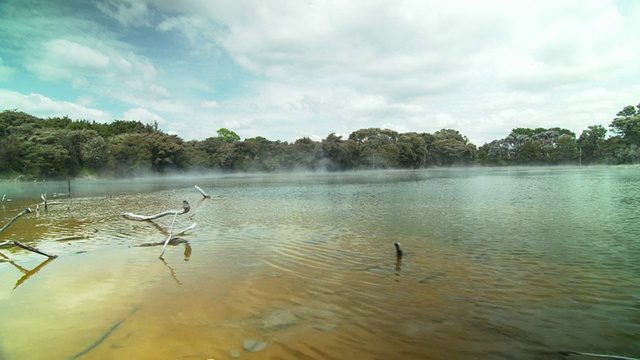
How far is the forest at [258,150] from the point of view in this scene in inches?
2315

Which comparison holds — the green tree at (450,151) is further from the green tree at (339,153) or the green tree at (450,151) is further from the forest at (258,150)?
the green tree at (339,153)

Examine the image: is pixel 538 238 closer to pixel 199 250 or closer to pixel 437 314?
pixel 437 314

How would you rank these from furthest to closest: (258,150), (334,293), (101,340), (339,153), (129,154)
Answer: (339,153) → (258,150) → (129,154) → (334,293) → (101,340)

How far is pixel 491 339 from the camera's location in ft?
15.3

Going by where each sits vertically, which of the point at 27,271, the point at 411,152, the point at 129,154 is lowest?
the point at 27,271

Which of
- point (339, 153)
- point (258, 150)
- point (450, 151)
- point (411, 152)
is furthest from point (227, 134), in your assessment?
point (450, 151)

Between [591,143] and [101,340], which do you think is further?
[591,143]

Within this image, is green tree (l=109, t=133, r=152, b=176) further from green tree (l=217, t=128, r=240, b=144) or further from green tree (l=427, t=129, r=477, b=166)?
green tree (l=427, t=129, r=477, b=166)

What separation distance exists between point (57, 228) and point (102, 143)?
196 ft

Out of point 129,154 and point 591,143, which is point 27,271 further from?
point 591,143

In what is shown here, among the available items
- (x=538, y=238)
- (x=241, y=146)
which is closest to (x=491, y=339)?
(x=538, y=238)

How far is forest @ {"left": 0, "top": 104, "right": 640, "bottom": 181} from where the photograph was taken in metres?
58.8

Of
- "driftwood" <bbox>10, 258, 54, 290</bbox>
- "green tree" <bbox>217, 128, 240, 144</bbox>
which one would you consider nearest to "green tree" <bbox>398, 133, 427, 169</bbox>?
"green tree" <bbox>217, 128, 240, 144</bbox>

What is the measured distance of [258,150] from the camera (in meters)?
90.0
